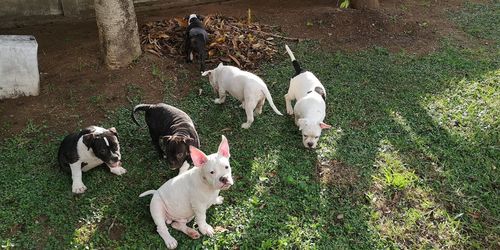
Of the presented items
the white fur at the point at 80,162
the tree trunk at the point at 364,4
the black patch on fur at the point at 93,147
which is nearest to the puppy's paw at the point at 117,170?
the white fur at the point at 80,162

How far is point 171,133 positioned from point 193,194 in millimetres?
1069

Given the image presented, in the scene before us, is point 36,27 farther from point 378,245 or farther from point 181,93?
point 378,245

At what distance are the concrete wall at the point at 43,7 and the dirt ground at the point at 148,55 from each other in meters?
0.17

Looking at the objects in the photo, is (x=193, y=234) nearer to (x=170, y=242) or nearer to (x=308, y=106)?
(x=170, y=242)

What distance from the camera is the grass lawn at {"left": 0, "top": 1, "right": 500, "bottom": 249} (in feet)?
15.0

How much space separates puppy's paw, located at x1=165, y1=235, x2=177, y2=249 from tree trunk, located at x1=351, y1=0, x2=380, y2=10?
700 centimetres

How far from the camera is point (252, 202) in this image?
16.1ft

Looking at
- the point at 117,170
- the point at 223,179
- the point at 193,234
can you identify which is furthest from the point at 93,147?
the point at 223,179

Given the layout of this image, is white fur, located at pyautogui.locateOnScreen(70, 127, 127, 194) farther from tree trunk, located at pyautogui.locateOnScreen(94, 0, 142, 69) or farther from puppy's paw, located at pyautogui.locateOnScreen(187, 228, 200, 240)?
tree trunk, located at pyautogui.locateOnScreen(94, 0, 142, 69)

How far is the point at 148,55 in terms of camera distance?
23.8 feet

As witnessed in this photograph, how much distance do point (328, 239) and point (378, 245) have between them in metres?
0.53

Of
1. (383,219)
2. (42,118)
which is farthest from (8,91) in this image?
(383,219)

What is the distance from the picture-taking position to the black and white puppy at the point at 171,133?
480cm

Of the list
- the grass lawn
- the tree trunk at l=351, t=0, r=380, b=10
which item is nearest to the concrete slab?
the grass lawn
